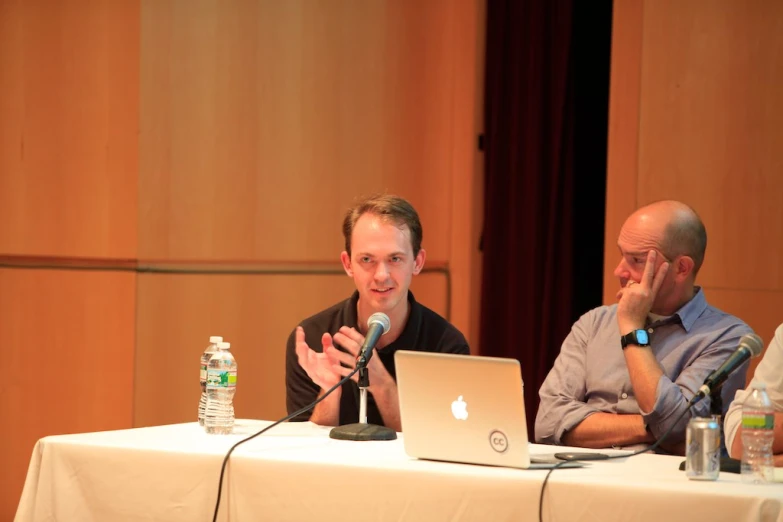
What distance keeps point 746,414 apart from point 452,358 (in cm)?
61

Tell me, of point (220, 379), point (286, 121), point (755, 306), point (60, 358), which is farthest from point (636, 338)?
point (60, 358)

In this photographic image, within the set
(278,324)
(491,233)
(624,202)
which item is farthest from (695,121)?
(278,324)

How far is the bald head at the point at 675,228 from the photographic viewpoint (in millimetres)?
3180

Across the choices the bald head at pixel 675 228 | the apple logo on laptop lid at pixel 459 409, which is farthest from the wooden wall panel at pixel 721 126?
the apple logo on laptop lid at pixel 459 409

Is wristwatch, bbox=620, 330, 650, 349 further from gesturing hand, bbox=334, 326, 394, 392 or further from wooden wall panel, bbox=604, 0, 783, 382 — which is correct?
wooden wall panel, bbox=604, 0, 783, 382

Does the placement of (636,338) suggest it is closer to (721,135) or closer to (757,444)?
(757,444)

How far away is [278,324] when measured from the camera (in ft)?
17.0

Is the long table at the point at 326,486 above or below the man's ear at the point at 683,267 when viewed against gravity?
below

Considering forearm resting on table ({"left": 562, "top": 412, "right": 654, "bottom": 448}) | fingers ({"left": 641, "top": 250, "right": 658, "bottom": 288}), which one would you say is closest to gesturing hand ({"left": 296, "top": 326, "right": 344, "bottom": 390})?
forearm resting on table ({"left": 562, "top": 412, "right": 654, "bottom": 448})

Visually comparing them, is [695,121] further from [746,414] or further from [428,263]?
[746,414]

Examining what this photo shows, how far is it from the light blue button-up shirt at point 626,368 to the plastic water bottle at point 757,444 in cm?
75

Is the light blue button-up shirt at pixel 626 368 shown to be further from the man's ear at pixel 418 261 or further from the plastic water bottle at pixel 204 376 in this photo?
the plastic water bottle at pixel 204 376

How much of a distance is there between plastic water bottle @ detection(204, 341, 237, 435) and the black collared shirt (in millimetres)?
441

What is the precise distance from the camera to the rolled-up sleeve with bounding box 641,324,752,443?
2.90 meters
